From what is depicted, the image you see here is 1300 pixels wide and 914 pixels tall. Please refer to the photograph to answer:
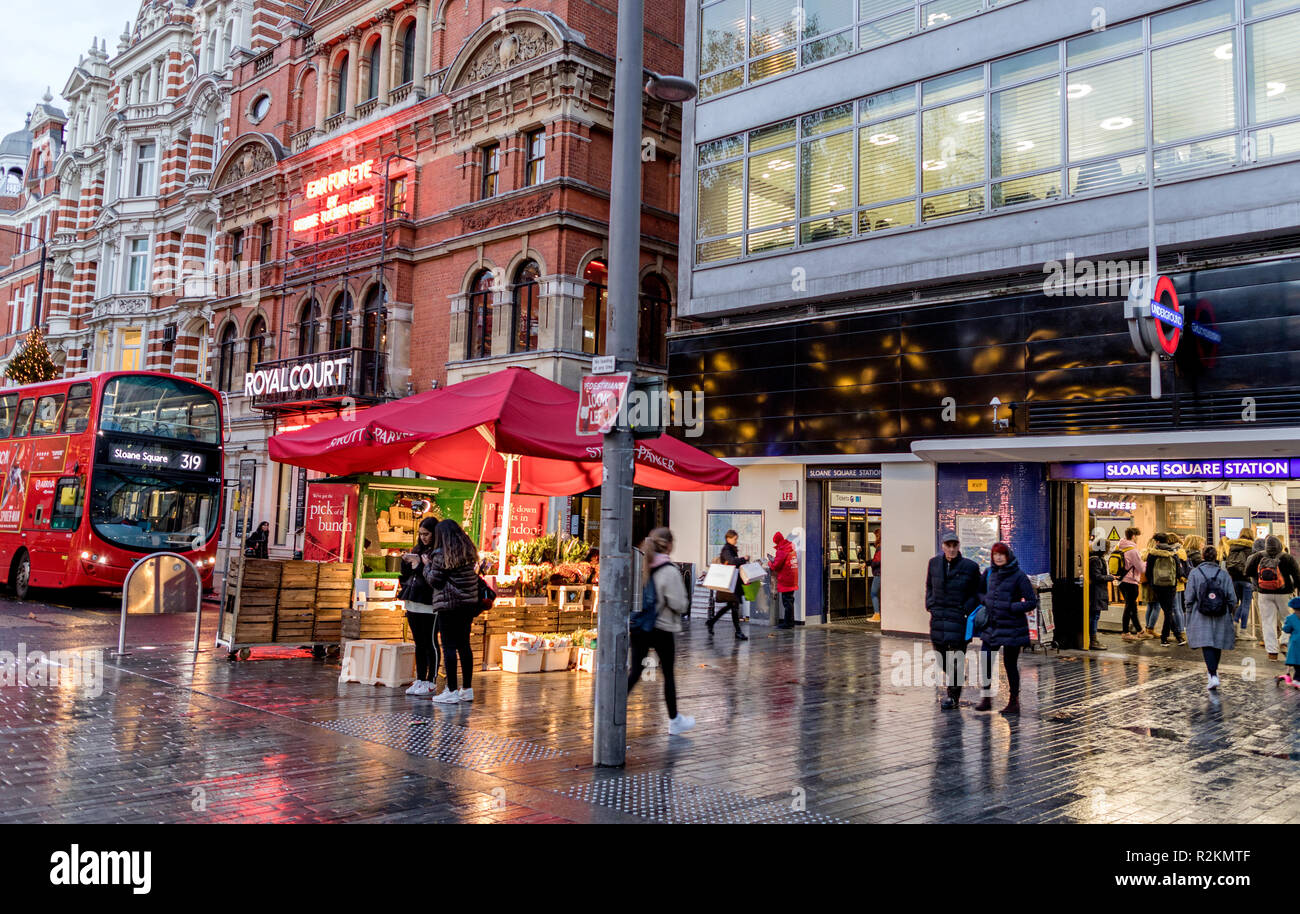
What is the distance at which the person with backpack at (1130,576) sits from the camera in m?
17.5

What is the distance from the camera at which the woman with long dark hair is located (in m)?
9.95

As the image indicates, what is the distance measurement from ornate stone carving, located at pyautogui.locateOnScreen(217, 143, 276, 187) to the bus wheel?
57.2 feet

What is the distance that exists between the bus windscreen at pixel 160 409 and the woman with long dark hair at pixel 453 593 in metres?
12.6

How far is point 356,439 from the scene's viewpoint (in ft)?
37.6

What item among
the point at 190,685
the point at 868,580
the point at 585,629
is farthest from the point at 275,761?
the point at 868,580

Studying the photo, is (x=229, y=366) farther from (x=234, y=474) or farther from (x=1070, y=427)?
(x=1070, y=427)

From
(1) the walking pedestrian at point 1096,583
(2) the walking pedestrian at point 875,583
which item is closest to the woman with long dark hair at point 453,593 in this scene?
(1) the walking pedestrian at point 1096,583

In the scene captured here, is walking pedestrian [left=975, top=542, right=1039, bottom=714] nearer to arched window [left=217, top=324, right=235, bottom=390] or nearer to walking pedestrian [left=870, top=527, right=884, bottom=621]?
walking pedestrian [left=870, top=527, right=884, bottom=621]

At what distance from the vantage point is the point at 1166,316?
543 inches

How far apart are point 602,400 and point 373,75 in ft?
89.1

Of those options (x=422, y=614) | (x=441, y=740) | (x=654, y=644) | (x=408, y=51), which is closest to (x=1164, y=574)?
(x=654, y=644)

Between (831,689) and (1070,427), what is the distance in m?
6.68

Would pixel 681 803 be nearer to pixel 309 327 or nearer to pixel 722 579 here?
pixel 722 579
